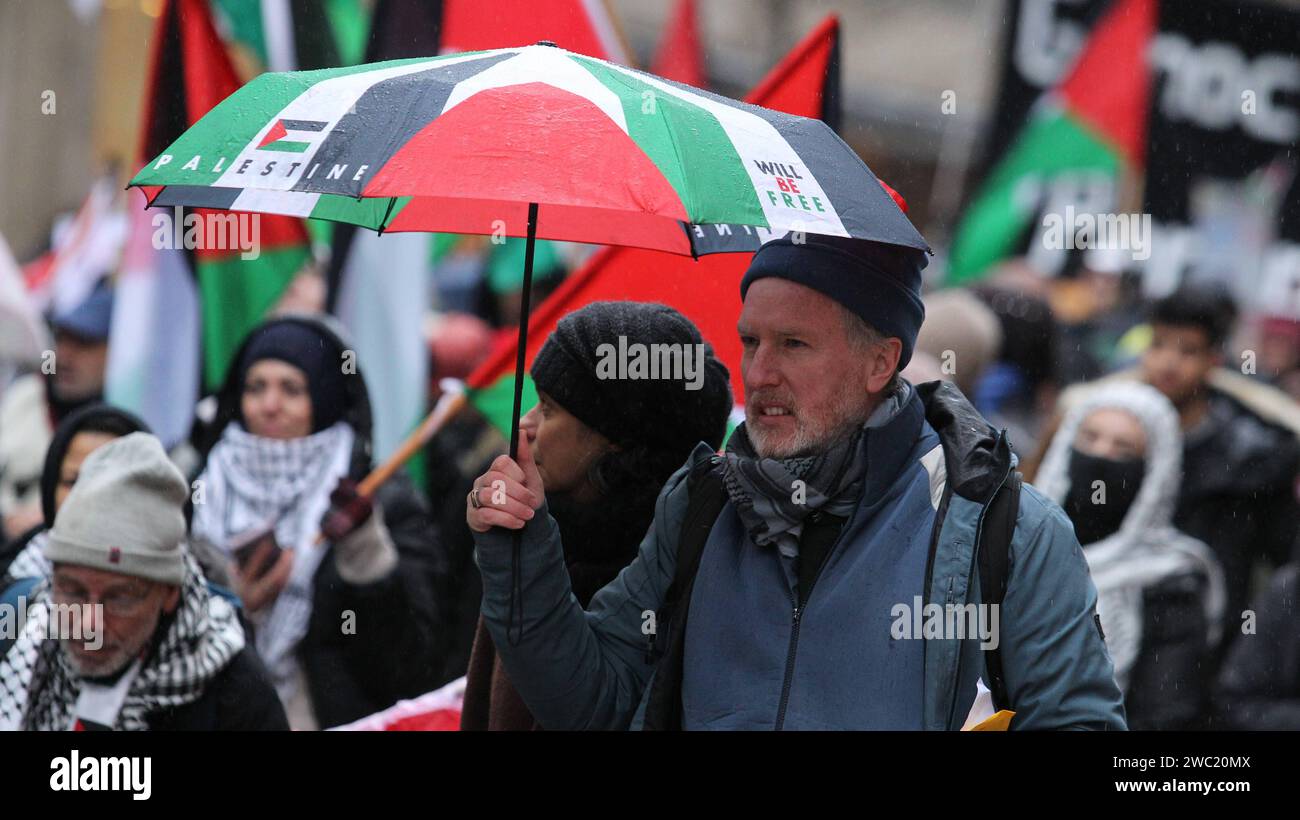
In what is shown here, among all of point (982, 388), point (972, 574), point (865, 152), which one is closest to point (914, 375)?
point (982, 388)

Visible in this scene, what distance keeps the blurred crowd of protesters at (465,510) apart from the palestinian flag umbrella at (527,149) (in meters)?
0.49

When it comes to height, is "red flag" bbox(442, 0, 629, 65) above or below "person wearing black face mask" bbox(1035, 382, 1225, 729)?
above

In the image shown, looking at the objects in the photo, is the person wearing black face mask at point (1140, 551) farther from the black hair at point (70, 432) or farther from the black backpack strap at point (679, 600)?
the black hair at point (70, 432)

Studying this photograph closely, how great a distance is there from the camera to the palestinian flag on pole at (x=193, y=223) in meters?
5.91

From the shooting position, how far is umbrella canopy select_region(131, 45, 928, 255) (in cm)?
239

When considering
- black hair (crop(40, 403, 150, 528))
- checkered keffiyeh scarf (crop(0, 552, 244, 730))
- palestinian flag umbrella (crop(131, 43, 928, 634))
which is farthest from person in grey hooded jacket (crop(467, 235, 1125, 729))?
black hair (crop(40, 403, 150, 528))

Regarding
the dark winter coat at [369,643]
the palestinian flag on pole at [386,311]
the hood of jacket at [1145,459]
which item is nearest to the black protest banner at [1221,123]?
the hood of jacket at [1145,459]

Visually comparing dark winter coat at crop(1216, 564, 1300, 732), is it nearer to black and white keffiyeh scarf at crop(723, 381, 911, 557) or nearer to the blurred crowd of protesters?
the blurred crowd of protesters

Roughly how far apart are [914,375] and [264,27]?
2.90 metres

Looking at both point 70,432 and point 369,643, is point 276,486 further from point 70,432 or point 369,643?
point 70,432

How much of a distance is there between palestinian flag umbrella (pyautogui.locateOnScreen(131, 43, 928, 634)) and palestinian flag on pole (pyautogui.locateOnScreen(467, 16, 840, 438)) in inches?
54.6

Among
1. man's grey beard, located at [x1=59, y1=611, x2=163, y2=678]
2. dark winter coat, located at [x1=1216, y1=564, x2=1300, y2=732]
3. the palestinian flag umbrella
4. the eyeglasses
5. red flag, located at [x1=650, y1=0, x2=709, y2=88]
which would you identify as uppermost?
red flag, located at [x1=650, y1=0, x2=709, y2=88]

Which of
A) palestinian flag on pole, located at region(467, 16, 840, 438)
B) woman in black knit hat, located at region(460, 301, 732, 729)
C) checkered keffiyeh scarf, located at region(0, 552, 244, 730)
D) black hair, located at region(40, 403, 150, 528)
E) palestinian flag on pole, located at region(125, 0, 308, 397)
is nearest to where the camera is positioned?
woman in black knit hat, located at region(460, 301, 732, 729)
